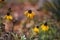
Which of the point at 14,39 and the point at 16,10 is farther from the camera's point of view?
the point at 16,10

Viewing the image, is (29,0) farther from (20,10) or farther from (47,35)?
(47,35)

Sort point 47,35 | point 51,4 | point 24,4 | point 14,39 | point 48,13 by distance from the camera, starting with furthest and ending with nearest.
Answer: point 24,4 < point 48,13 < point 51,4 < point 47,35 < point 14,39

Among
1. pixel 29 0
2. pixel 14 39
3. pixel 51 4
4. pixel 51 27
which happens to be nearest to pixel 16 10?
pixel 29 0

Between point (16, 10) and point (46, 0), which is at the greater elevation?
point (46, 0)

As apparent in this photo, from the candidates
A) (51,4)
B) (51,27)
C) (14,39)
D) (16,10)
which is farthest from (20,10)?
(14,39)

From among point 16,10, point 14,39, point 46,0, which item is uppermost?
point 14,39

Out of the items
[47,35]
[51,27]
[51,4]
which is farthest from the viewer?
[51,4]

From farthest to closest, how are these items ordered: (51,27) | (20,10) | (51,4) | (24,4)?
(24,4) < (20,10) < (51,4) < (51,27)

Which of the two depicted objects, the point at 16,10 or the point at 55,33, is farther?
the point at 16,10

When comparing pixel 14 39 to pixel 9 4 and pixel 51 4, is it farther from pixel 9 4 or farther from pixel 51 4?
pixel 9 4
